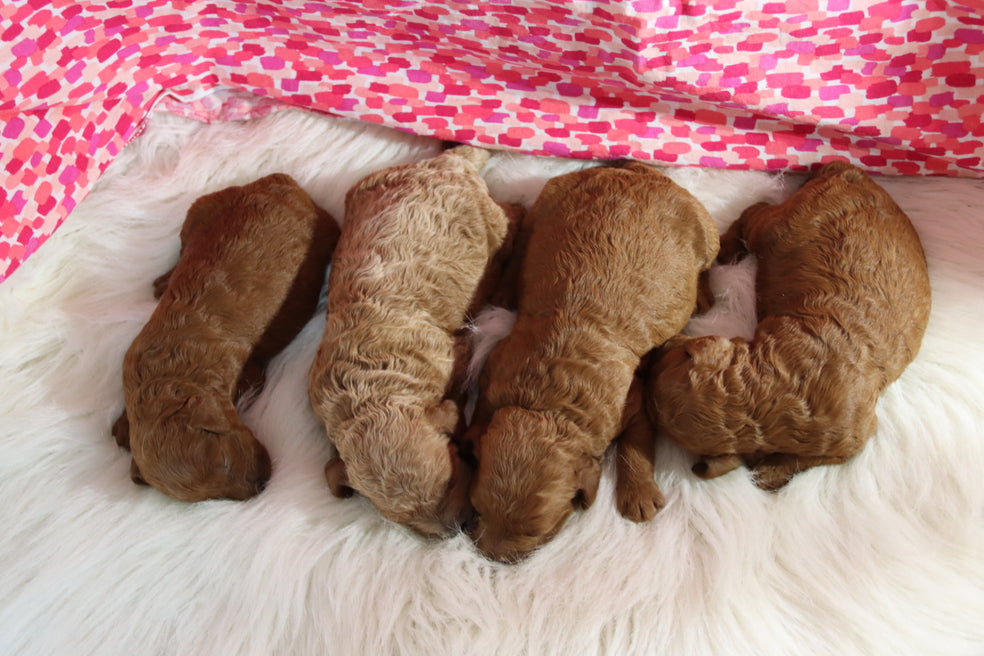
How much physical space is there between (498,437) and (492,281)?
1.96ft

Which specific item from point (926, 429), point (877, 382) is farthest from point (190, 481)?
point (926, 429)

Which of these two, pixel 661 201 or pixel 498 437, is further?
pixel 661 201

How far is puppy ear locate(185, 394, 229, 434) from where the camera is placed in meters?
1.88

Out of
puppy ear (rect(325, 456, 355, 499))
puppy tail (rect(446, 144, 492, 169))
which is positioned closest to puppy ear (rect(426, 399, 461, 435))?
puppy ear (rect(325, 456, 355, 499))

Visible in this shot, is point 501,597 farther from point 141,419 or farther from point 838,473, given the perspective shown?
point 141,419

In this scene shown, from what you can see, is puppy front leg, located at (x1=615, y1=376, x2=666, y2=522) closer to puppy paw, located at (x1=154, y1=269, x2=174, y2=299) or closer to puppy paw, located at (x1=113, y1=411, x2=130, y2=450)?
puppy paw, located at (x1=113, y1=411, x2=130, y2=450)

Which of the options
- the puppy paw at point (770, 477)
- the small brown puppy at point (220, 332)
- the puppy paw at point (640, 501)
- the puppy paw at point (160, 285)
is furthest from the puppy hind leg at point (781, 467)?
the puppy paw at point (160, 285)

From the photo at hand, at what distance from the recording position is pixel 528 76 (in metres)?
2.23

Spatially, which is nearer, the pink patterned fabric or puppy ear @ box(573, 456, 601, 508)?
puppy ear @ box(573, 456, 601, 508)

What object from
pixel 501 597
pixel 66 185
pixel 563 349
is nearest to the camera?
pixel 501 597

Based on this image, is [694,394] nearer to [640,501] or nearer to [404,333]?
[640,501]

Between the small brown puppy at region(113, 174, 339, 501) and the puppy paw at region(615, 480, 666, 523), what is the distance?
103 cm

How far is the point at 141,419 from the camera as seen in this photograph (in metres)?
1.90

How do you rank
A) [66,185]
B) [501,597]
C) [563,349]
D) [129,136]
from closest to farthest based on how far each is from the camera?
[501,597] < [563,349] < [66,185] < [129,136]
